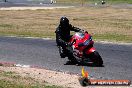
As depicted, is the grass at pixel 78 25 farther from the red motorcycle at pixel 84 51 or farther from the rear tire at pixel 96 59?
the rear tire at pixel 96 59

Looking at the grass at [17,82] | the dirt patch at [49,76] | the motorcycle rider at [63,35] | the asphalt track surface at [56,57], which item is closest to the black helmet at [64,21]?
the motorcycle rider at [63,35]

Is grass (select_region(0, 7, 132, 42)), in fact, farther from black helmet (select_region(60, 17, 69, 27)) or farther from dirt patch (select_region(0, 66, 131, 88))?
dirt patch (select_region(0, 66, 131, 88))

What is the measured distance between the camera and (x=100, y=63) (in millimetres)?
14109

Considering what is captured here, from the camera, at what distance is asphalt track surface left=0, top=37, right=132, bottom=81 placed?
13013mm

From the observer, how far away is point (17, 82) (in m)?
11.0

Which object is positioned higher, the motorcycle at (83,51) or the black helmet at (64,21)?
the black helmet at (64,21)

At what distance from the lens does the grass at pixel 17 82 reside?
1042 centimetres

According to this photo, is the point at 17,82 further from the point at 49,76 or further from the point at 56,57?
the point at 56,57

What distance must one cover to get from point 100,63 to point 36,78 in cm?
321

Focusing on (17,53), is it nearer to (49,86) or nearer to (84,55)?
(84,55)

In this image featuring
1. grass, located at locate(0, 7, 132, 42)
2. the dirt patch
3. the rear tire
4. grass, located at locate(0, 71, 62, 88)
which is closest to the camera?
grass, located at locate(0, 71, 62, 88)

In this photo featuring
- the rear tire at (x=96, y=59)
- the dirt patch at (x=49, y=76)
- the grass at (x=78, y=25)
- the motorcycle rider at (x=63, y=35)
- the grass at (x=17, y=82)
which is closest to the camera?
the grass at (x=17, y=82)

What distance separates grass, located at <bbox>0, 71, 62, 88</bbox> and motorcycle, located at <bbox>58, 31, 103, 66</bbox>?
2.98 metres

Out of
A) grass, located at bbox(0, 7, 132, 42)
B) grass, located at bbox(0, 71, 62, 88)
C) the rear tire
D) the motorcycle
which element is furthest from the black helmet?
grass, located at bbox(0, 7, 132, 42)
